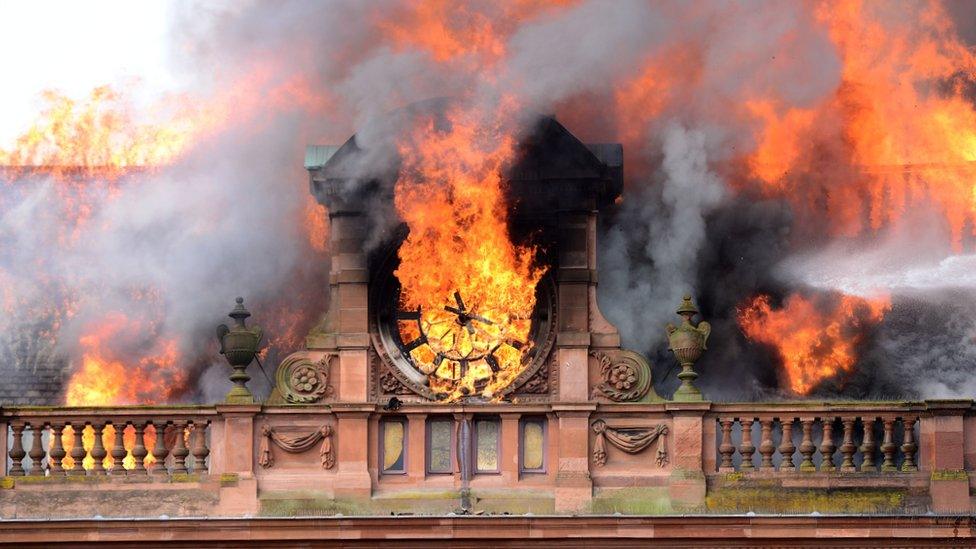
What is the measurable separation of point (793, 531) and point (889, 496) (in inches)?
44.6

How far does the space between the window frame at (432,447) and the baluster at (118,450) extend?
123 inches

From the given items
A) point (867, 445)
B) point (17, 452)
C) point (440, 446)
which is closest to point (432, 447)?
point (440, 446)

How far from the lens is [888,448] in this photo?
26.8 m

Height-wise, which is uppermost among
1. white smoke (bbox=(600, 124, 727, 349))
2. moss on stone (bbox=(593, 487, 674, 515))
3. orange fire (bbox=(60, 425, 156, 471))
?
white smoke (bbox=(600, 124, 727, 349))

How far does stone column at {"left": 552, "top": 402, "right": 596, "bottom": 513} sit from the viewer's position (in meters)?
27.0

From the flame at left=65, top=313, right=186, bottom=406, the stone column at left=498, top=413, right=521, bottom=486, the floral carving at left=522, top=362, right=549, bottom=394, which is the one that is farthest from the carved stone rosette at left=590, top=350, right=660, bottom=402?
the flame at left=65, top=313, right=186, bottom=406

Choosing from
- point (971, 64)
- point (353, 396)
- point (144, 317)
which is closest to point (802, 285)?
point (971, 64)

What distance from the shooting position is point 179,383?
29234mm

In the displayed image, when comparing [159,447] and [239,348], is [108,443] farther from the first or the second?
[239,348]

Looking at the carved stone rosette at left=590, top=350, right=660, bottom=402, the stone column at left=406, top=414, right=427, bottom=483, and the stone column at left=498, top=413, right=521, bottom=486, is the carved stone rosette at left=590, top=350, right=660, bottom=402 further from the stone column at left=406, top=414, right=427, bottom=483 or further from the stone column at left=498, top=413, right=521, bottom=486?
the stone column at left=406, top=414, right=427, bottom=483

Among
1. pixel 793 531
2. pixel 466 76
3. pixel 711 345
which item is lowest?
pixel 793 531

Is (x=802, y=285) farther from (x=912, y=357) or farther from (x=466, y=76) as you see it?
(x=466, y=76)

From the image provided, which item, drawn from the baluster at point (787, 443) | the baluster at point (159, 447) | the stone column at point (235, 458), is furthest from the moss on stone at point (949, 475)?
the baluster at point (159, 447)

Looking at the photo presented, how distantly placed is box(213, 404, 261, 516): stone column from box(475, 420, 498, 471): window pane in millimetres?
2316
